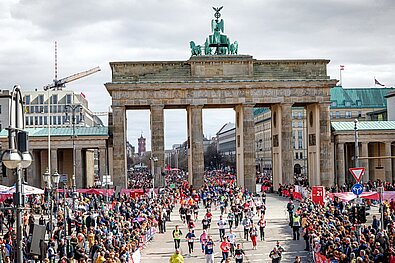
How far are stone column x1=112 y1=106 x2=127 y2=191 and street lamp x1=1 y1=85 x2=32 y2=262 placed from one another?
194ft

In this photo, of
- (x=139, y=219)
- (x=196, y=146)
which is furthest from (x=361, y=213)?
(x=196, y=146)

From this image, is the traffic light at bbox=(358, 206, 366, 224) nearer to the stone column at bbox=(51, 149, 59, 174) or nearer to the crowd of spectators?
the crowd of spectators

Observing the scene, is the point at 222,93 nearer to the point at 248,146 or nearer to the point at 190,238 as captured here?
the point at 248,146

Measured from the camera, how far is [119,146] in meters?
73.2

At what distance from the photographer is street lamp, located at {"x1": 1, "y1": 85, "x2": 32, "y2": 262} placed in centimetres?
1232

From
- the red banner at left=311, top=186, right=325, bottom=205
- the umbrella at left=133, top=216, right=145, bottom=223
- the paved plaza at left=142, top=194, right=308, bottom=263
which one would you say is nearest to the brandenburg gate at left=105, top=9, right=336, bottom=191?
the paved plaza at left=142, top=194, right=308, bottom=263

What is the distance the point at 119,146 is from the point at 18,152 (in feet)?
200

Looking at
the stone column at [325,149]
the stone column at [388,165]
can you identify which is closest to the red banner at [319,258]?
the stone column at [325,149]

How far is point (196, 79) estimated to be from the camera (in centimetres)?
7306

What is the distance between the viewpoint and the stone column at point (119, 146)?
72.7 m

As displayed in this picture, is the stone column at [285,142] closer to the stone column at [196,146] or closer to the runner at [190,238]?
the stone column at [196,146]

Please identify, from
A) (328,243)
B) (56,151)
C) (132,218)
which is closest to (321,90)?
(56,151)

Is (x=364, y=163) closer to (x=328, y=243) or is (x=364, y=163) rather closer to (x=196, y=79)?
(x=196, y=79)

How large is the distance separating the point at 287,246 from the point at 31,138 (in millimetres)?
47844
